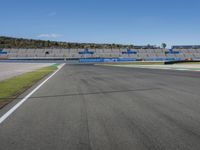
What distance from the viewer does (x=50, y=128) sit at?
230 inches

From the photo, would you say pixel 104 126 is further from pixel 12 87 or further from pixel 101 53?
pixel 101 53

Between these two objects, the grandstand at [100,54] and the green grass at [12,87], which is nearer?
the green grass at [12,87]

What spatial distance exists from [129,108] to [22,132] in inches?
139

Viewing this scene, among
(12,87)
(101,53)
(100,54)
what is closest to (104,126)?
(12,87)

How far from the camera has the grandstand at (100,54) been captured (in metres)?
114

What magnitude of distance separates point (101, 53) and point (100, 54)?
6.05ft

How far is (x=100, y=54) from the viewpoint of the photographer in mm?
120250

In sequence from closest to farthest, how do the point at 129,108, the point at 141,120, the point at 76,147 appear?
1. the point at 76,147
2. the point at 141,120
3. the point at 129,108

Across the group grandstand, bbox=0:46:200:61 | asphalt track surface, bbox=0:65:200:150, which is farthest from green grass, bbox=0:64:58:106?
grandstand, bbox=0:46:200:61

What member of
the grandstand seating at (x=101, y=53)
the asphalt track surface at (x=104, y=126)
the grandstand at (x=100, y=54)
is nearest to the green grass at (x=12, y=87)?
the asphalt track surface at (x=104, y=126)

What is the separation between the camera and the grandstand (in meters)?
114

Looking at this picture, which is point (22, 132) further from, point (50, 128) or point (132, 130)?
point (132, 130)

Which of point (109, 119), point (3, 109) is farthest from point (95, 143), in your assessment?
point (3, 109)

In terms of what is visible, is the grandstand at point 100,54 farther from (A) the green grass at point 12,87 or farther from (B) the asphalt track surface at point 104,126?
(B) the asphalt track surface at point 104,126
